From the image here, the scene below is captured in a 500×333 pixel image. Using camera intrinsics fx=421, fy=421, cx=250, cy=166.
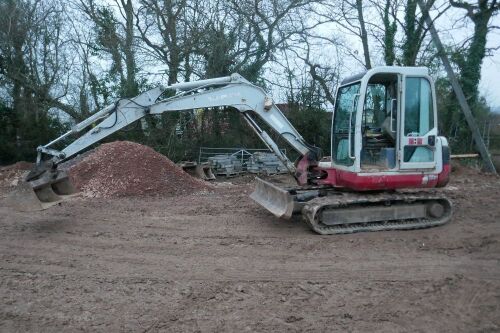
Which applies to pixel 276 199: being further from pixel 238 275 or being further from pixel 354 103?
pixel 238 275

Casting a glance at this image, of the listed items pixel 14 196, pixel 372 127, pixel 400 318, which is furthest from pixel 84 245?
pixel 372 127

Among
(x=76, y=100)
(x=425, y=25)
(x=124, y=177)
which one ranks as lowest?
(x=124, y=177)

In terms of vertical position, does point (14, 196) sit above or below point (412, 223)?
above

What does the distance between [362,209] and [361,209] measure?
0.02 metres

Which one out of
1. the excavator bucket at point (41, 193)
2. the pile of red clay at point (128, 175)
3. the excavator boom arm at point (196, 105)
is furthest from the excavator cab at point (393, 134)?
the pile of red clay at point (128, 175)

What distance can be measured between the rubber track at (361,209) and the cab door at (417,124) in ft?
1.70

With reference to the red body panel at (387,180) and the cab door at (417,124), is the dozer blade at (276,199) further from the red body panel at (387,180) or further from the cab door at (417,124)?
the cab door at (417,124)

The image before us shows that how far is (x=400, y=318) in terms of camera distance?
3.73 metres

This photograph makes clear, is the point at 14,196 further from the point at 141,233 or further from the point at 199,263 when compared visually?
the point at 199,263

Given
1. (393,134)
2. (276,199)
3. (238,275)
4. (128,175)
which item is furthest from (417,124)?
(128,175)

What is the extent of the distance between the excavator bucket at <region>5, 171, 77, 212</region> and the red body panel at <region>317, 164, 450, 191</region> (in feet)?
14.6

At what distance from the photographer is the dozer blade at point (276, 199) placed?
255 inches

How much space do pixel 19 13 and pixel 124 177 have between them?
12274 millimetres

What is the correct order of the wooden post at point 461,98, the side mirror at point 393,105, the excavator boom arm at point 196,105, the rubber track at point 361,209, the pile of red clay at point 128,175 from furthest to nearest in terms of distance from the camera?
1. the wooden post at point 461,98
2. the pile of red clay at point 128,175
3. the excavator boom arm at point 196,105
4. the side mirror at point 393,105
5. the rubber track at point 361,209
